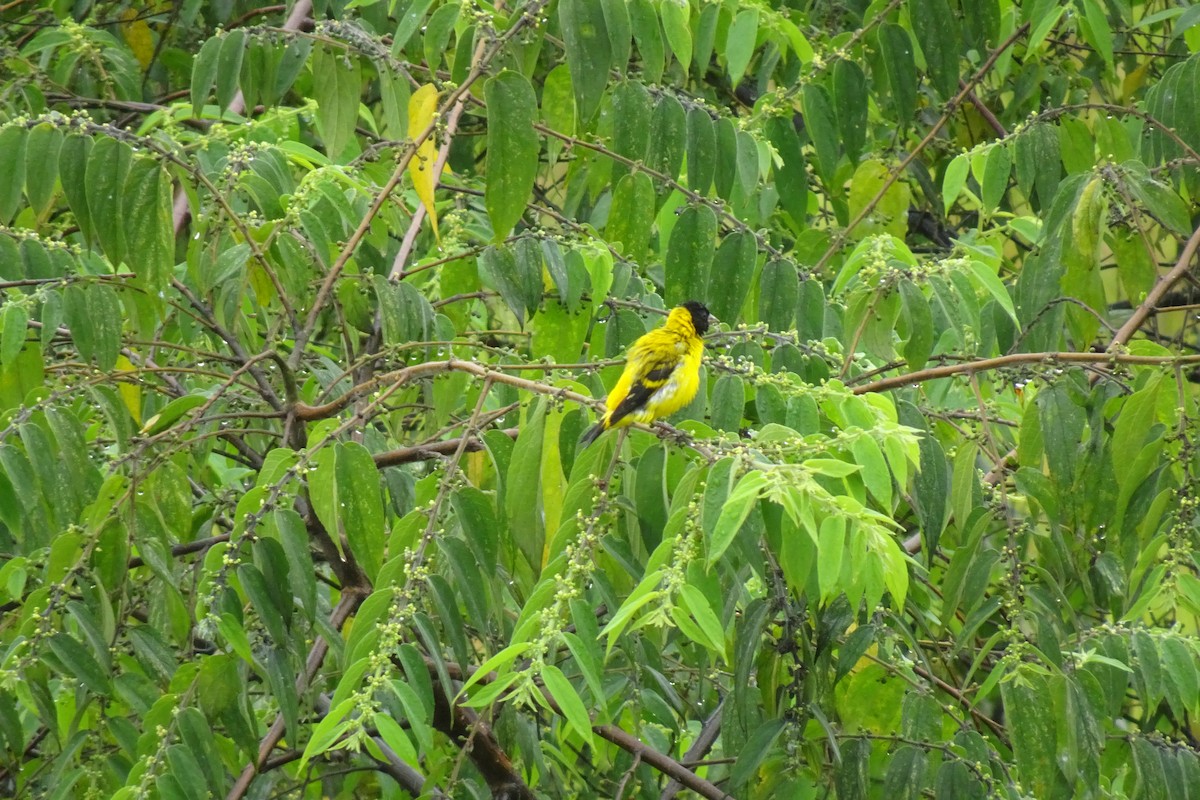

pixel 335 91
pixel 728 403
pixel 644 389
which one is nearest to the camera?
pixel 728 403

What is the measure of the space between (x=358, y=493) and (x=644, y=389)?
200 cm

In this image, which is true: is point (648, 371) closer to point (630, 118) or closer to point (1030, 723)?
point (630, 118)

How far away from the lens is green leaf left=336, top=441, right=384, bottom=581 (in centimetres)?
284

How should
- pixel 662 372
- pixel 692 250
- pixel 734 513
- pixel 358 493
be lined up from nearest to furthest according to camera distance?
pixel 734 513, pixel 358 493, pixel 692 250, pixel 662 372

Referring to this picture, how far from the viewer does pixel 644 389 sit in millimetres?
4727

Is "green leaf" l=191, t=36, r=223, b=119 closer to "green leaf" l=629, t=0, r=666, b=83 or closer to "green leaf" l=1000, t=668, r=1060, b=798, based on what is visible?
"green leaf" l=629, t=0, r=666, b=83

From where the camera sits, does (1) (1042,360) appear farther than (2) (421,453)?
No

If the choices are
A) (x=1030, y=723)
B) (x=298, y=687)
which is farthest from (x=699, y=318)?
(x=1030, y=723)

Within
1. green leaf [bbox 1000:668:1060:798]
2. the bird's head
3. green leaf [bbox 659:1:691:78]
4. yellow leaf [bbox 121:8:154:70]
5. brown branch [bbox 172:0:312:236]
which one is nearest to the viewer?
green leaf [bbox 1000:668:1060:798]

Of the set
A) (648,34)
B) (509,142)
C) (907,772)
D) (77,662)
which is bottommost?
(907,772)

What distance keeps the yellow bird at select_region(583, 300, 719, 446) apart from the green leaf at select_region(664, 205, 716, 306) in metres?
0.93

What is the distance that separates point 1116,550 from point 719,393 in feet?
3.85

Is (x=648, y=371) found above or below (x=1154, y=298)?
below

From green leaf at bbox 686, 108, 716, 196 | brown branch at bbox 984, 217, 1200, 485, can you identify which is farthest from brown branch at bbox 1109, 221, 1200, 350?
green leaf at bbox 686, 108, 716, 196
